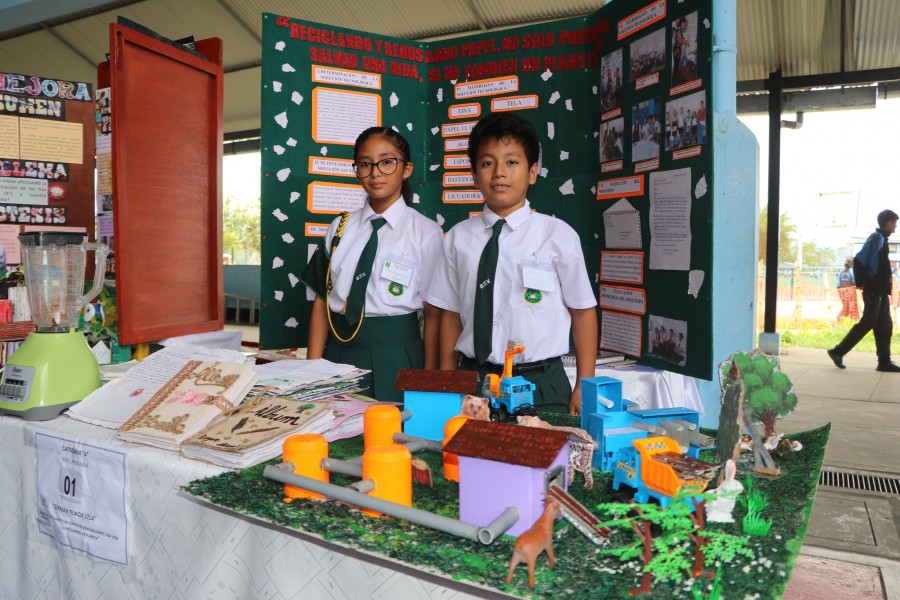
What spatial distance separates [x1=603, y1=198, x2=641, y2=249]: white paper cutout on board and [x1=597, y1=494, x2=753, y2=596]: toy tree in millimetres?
2107

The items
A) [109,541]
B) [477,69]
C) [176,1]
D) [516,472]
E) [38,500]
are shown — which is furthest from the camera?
[176,1]

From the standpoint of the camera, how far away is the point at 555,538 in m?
0.89

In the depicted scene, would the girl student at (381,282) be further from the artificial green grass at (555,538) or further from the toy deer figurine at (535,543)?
the toy deer figurine at (535,543)

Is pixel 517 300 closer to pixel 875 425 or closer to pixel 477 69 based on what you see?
pixel 477 69

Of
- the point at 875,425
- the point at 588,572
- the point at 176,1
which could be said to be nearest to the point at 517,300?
the point at 588,572

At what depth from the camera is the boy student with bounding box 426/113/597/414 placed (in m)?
2.02

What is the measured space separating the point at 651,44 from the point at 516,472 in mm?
2293

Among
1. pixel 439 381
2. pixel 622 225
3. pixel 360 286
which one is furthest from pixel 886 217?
pixel 439 381

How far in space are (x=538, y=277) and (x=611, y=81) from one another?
1.30 m

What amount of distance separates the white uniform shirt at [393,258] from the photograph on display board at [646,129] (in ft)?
3.15

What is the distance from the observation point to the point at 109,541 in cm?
134

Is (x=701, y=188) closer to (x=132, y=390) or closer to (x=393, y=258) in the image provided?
(x=393, y=258)

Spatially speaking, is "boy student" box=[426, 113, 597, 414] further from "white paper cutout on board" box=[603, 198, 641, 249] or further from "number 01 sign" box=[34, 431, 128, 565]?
"number 01 sign" box=[34, 431, 128, 565]

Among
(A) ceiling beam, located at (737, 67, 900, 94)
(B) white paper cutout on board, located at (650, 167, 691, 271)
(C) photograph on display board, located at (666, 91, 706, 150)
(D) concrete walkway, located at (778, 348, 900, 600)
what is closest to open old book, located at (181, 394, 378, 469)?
(D) concrete walkway, located at (778, 348, 900, 600)
